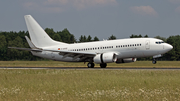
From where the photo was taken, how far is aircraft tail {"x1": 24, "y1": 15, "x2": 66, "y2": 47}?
43969 mm

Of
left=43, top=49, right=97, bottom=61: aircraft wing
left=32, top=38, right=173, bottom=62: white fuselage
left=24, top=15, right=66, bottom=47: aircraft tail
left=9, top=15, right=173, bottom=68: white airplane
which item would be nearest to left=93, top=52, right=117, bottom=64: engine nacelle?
left=9, top=15, right=173, bottom=68: white airplane

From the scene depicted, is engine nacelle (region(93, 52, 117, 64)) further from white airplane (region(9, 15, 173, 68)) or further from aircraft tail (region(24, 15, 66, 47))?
aircraft tail (region(24, 15, 66, 47))

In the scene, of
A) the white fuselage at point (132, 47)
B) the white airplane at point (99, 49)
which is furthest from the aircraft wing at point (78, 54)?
the white fuselage at point (132, 47)

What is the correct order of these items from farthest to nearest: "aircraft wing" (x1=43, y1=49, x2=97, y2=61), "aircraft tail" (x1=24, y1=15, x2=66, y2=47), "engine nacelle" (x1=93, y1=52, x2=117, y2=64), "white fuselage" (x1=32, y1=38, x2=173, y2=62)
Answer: "aircraft tail" (x1=24, y1=15, x2=66, y2=47) < "aircraft wing" (x1=43, y1=49, x2=97, y2=61) < "engine nacelle" (x1=93, y1=52, x2=117, y2=64) < "white fuselage" (x1=32, y1=38, x2=173, y2=62)

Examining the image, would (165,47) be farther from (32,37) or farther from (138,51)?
(32,37)

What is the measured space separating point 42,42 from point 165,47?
1996 centimetres

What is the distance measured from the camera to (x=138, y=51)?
35.8 meters

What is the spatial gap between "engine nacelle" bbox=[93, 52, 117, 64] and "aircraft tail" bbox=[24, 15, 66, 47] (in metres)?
10.2

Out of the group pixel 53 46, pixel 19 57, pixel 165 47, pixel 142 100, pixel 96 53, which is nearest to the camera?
pixel 142 100

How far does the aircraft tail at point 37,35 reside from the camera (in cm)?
4397

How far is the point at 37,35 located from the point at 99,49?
463 inches

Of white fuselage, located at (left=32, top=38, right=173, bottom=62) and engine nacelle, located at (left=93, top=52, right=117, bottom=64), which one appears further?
engine nacelle, located at (left=93, top=52, right=117, bottom=64)

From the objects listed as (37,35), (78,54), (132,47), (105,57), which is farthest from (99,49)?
(37,35)

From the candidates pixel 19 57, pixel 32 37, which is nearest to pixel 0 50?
pixel 19 57
